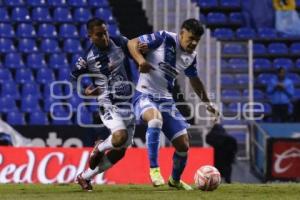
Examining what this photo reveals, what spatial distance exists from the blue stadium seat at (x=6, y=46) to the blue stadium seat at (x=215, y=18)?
5643 mm

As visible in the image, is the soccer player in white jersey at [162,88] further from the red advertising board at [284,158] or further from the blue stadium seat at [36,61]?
the blue stadium seat at [36,61]

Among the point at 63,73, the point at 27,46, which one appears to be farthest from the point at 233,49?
the point at 27,46

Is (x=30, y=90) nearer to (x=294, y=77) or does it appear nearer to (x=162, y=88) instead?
(x=294, y=77)

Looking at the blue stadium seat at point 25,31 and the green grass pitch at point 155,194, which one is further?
the blue stadium seat at point 25,31

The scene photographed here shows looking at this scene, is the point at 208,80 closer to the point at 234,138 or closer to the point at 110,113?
the point at 234,138

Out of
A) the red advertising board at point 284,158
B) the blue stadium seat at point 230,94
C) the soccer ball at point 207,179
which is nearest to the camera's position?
the soccer ball at point 207,179

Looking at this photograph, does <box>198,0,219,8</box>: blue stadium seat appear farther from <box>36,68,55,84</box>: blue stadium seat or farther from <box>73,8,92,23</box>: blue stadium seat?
<box>36,68,55,84</box>: blue stadium seat

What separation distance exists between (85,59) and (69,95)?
890 centimetres

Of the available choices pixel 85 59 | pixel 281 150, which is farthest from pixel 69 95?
pixel 85 59

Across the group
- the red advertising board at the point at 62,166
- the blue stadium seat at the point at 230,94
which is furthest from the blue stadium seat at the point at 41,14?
the red advertising board at the point at 62,166

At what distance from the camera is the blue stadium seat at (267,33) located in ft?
75.9

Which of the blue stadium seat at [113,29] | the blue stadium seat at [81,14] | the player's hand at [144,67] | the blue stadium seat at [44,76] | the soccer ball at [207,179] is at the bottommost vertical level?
the soccer ball at [207,179]

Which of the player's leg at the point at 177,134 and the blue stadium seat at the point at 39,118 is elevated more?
the player's leg at the point at 177,134

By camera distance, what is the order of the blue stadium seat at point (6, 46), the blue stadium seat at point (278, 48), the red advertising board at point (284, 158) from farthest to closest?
the blue stadium seat at point (278, 48)
the blue stadium seat at point (6, 46)
the red advertising board at point (284, 158)
